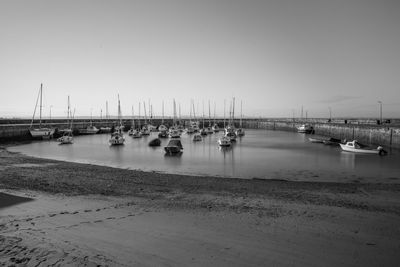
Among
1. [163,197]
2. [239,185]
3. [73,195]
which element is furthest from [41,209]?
[239,185]

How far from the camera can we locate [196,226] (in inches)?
404

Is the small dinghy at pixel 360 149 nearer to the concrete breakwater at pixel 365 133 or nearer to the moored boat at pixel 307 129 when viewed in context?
the concrete breakwater at pixel 365 133

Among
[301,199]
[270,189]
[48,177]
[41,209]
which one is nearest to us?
[41,209]

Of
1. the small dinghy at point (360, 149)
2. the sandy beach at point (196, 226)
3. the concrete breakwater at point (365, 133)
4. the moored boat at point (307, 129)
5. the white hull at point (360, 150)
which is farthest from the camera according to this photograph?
the moored boat at point (307, 129)

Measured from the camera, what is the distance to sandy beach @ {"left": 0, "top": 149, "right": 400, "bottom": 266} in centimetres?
774

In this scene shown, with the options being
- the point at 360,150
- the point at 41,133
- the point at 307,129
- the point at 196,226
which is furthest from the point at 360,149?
the point at 41,133

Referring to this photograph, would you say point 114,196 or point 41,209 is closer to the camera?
point 41,209

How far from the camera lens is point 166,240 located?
8.97 metres

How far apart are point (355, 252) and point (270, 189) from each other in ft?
30.7

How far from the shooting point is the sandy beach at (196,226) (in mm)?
7738

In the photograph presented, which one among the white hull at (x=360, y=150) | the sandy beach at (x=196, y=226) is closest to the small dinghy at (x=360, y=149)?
the white hull at (x=360, y=150)

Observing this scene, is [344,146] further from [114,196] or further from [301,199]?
[114,196]

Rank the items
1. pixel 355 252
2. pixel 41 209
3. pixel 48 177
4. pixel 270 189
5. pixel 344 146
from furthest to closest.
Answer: pixel 344 146 < pixel 48 177 < pixel 270 189 < pixel 41 209 < pixel 355 252

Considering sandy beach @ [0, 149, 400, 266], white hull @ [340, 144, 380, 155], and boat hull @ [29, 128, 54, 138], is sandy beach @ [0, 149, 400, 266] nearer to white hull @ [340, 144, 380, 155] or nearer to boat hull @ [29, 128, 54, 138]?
white hull @ [340, 144, 380, 155]
